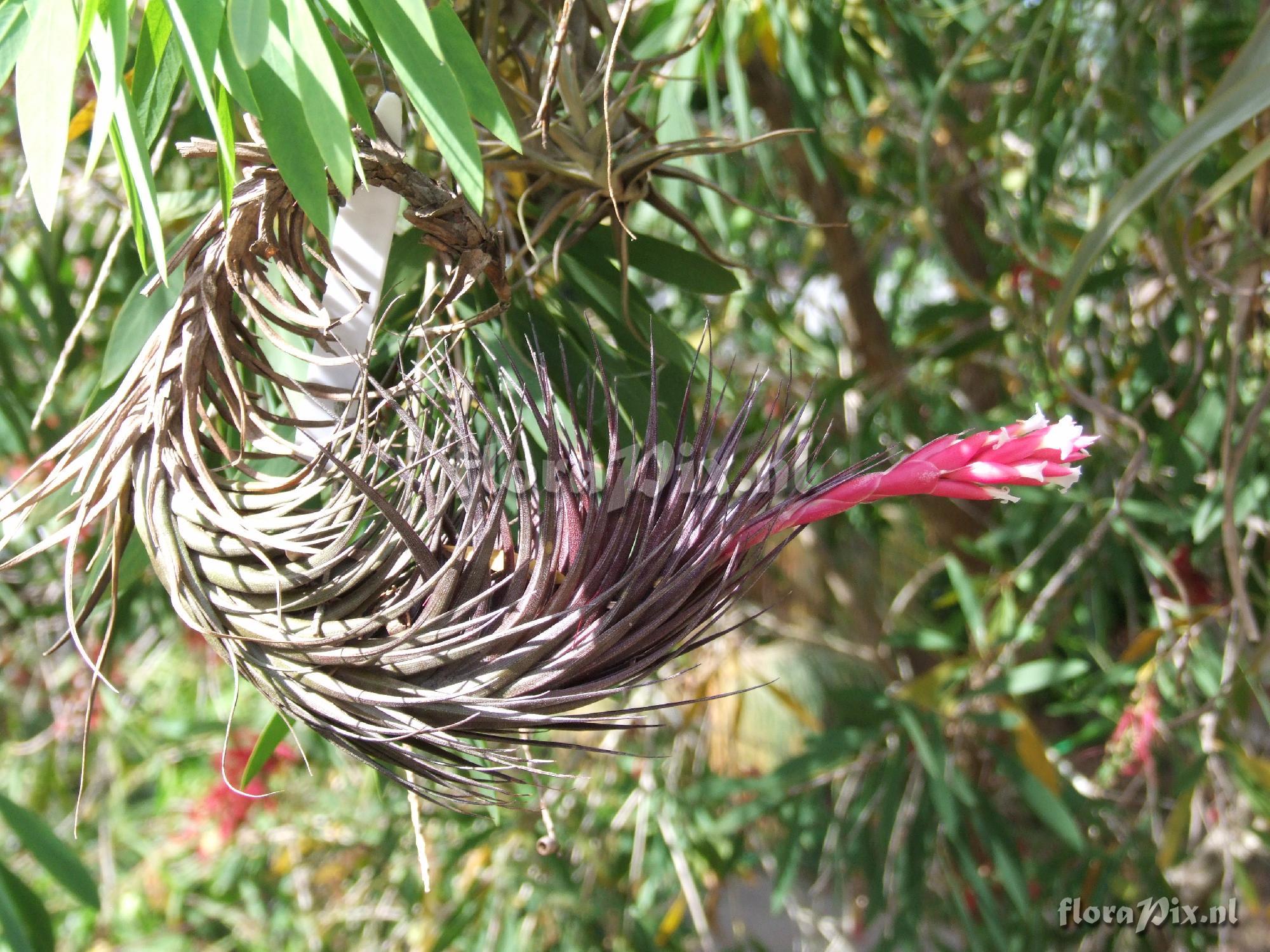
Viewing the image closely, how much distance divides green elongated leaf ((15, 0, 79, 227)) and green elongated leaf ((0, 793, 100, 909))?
1.63 feet

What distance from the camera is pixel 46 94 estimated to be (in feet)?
1.04

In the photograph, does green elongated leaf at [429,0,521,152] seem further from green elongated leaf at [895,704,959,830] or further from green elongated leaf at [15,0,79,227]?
green elongated leaf at [895,704,959,830]

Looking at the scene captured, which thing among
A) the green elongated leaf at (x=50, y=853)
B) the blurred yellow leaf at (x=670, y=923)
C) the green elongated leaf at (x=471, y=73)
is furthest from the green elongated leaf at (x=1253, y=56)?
the blurred yellow leaf at (x=670, y=923)

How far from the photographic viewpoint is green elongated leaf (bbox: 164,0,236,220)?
0.95ft

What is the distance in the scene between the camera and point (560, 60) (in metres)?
0.41

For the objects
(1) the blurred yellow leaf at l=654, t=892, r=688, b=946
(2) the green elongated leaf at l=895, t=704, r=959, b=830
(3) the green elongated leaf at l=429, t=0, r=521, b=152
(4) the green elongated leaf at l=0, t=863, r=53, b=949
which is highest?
(3) the green elongated leaf at l=429, t=0, r=521, b=152

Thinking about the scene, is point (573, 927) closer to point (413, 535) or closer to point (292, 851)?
point (292, 851)

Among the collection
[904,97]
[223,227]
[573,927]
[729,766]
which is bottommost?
[729,766]

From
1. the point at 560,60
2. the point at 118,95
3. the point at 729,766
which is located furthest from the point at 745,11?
the point at 729,766

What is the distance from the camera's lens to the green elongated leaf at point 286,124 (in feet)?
1.03

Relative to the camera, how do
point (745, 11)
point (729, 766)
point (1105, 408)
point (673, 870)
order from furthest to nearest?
point (729, 766)
point (673, 870)
point (745, 11)
point (1105, 408)

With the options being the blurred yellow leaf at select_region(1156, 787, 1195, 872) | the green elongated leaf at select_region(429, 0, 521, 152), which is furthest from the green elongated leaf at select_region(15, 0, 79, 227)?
the blurred yellow leaf at select_region(1156, 787, 1195, 872)

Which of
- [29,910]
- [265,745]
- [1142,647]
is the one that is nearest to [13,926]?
[29,910]

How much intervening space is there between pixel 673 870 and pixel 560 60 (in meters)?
1.09
